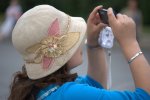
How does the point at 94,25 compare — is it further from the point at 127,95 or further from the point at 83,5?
the point at 83,5

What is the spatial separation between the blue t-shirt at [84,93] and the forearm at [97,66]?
469 millimetres

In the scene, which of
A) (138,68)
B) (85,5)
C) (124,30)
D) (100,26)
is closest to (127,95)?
(138,68)

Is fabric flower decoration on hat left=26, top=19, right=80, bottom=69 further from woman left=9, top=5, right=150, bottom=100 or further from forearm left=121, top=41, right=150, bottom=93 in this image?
forearm left=121, top=41, right=150, bottom=93

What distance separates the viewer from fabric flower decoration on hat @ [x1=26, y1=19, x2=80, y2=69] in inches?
101

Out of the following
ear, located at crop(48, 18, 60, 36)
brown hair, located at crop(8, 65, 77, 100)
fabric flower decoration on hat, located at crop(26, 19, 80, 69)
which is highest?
ear, located at crop(48, 18, 60, 36)

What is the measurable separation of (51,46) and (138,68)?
45 centimetres

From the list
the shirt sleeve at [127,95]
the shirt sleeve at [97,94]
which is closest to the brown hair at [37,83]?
the shirt sleeve at [97,94]

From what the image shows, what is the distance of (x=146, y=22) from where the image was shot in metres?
24.7

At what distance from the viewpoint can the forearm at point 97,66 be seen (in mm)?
3014

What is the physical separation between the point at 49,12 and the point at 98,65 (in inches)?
22.1

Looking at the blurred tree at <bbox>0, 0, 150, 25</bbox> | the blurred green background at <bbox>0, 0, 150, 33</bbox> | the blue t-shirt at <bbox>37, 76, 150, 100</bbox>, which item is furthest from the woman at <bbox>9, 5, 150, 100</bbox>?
the blurred tree at <bbox>0, 0, 150, 25</bbox>

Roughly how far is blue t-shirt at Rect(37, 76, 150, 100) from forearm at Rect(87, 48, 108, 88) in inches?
18.5

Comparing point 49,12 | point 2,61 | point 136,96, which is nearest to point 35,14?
point 49,12

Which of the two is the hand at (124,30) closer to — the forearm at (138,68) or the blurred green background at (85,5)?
the forearm at (138,68)
